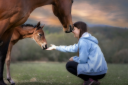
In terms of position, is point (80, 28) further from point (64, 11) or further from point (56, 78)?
point (56, 78)

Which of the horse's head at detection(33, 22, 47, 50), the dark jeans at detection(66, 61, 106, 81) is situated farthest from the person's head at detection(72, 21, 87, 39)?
the horse's head at detection(33, 22, 47, 50)

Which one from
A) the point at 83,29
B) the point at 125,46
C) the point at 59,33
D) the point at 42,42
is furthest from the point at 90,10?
the point at 83,29

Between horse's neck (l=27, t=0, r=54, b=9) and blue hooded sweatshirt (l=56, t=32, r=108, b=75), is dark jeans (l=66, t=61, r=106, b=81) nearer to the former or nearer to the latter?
blue hooded sweatshirt (l=56, t=32, r=108, b=75)

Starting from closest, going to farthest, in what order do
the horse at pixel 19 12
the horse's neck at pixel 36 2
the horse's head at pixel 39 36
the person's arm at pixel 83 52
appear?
the horse at pixel 19 12
the horse's neck at pixel 36 2
the person's arm at pixel 83 52
the horse's head at pixel 39 36

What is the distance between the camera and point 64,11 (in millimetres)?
1688

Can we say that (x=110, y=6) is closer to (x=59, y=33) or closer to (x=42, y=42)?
(x=59, y=33)

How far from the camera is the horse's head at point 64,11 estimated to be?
5.46 feet

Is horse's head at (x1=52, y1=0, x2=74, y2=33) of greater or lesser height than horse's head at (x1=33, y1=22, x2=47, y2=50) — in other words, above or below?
above

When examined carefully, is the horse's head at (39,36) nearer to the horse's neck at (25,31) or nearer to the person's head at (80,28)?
the horse's neck at (25,31)

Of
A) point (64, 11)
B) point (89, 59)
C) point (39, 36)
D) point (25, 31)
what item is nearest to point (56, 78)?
point (39, 36)

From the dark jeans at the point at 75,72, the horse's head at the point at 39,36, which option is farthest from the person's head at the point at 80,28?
the horse's head at the point at 39,36

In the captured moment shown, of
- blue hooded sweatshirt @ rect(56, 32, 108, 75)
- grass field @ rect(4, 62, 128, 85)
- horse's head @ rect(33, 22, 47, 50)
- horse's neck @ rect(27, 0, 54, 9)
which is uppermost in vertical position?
horse's neck @ rect(27, 0, 54, 9)

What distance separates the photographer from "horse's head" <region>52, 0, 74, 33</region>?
65.5 inches

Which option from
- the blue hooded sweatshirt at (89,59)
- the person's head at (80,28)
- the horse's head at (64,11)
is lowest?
the blue hooded sweatshirt at (89,59)
